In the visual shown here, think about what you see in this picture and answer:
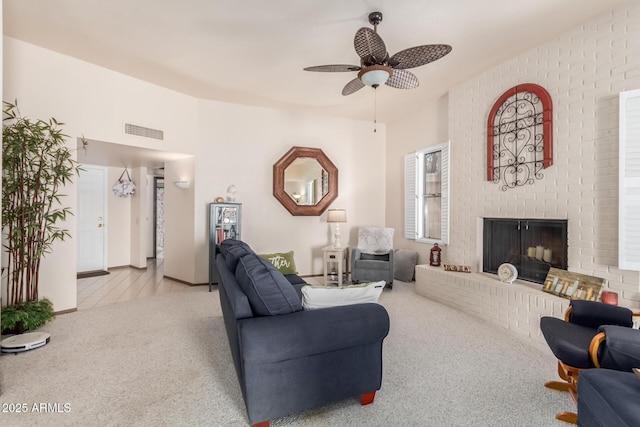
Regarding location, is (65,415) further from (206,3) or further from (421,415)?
(206,3)

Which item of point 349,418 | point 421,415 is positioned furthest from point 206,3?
point 421,415

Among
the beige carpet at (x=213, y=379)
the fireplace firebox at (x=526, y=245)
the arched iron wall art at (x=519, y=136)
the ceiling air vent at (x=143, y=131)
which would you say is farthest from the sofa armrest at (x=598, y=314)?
the ceiling air vent at (x=143, y=131)

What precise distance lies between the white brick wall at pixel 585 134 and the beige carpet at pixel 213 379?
950 millimetres

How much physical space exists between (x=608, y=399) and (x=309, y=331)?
1.28 m

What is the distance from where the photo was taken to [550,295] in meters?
2.94

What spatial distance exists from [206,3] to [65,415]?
313 cm

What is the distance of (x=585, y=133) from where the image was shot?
2.90 m

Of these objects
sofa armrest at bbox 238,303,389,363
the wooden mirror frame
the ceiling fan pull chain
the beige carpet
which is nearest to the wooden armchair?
the beige carpet

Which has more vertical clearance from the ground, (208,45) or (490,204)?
(208,45)

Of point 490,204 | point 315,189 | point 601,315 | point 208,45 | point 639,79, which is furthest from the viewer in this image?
point 315,189

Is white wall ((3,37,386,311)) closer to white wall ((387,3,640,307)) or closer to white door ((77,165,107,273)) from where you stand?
white door ((77,165,107,273))

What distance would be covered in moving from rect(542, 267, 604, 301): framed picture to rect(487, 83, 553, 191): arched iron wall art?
1.02 metres

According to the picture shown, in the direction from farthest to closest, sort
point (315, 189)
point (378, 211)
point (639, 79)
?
1. point (378, 211)
2. point (315, 189)
3. point (639, 79)

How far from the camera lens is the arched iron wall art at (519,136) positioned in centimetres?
321
